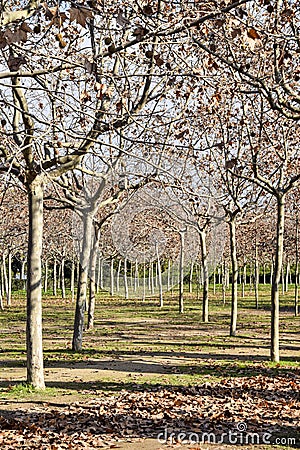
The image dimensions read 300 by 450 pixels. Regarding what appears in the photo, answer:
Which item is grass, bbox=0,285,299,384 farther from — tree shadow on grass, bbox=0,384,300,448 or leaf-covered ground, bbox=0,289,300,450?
tree shadow on grass, bbox=0,384,300,448

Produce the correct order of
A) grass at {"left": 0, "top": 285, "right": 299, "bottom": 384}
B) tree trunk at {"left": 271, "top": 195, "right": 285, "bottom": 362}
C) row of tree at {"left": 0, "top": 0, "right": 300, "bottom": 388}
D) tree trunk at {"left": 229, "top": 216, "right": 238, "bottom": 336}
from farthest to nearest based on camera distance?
tree trunk at {"left": 229, "top": 216, "right": 238, "bottom": 336}
grass at {"left": 0, "top": 285, "right": 299, "bottom": 384}
tree trunk at {"left": 271, "top": 195, "right": 285, "bottom": 362}
row of tree at {"left": 0, "top": 0, "right": 300, "bottom": 388}

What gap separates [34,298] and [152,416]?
310 centimetres

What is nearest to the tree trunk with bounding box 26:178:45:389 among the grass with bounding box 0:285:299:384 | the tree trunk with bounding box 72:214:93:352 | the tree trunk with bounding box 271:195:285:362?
the grass with bounding box 0:285:299:384

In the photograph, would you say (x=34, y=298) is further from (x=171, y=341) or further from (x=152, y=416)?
(x=171, y=341)

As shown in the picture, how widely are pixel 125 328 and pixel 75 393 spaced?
12281mm

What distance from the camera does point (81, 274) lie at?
1558 centimetres

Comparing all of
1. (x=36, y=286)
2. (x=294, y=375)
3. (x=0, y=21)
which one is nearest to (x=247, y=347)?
(x=294, y=375)

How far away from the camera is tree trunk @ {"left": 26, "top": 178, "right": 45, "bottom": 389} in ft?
31.8

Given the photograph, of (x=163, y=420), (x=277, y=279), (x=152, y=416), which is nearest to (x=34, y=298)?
(x=152, y=416)

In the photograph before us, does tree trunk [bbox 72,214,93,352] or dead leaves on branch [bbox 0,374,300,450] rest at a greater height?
tree trunk [bbox 72,214,93,352]

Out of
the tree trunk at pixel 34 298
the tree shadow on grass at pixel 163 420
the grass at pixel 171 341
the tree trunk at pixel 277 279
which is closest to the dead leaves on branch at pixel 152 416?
the tree shadow on grass at pixel 163 420

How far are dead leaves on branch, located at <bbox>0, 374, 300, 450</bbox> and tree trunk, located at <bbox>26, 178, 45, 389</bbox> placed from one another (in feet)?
3.94

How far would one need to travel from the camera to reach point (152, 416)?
7801 mm

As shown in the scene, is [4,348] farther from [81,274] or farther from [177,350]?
[177,350]
